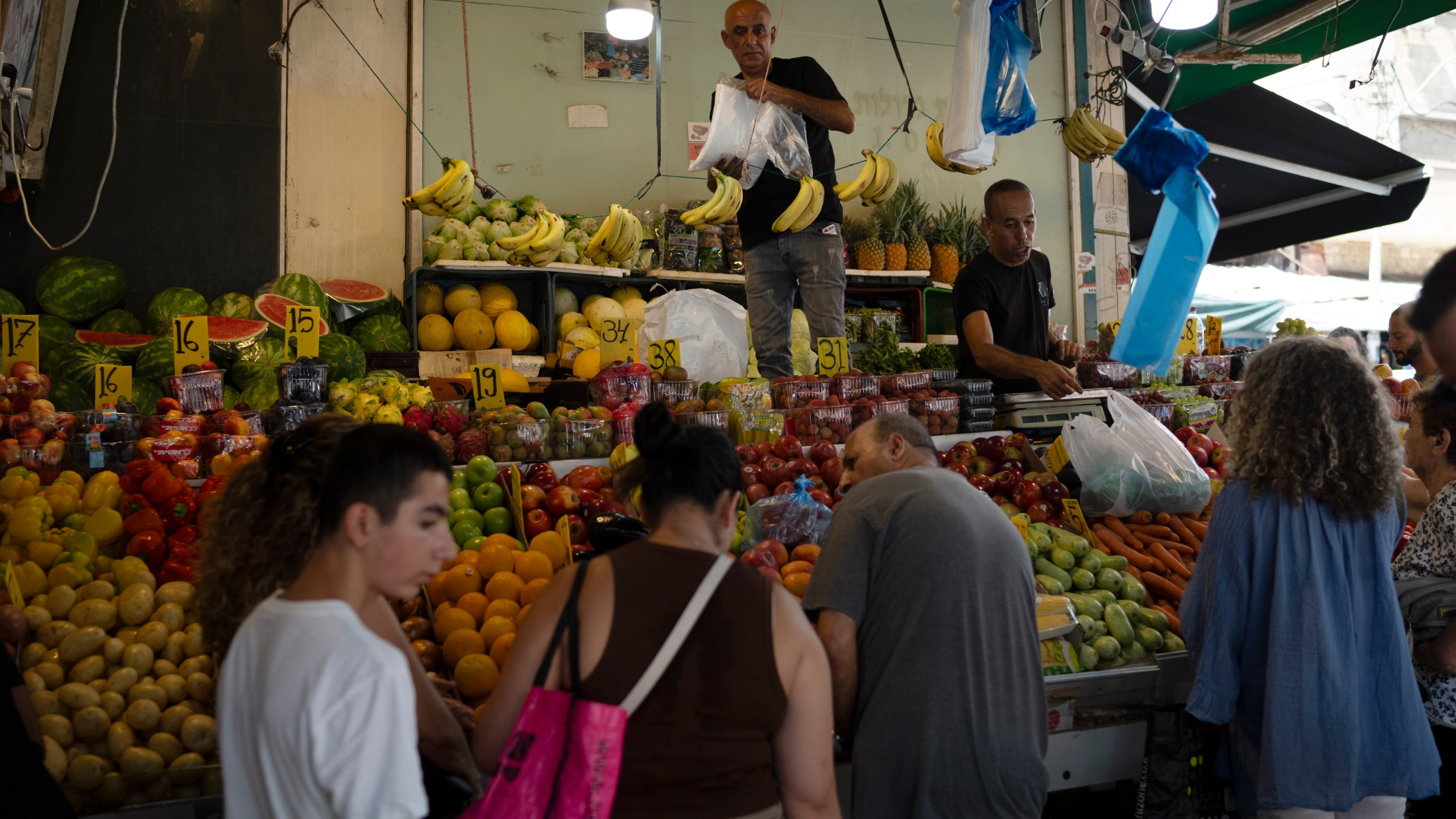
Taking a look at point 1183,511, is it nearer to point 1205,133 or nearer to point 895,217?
point 895,217

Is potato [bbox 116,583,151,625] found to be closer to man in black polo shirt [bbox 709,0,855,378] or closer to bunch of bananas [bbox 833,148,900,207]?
man in black polo shirt [bbox 709,0,855,378]

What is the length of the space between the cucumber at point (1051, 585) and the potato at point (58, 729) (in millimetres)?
2517

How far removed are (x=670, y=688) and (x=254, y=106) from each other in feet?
19.3

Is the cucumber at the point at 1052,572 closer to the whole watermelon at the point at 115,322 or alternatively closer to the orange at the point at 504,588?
the orange at the point at 504,588

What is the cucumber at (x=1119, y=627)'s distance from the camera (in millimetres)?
2863

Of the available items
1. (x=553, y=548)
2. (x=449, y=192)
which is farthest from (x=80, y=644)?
(x=449, y=192)

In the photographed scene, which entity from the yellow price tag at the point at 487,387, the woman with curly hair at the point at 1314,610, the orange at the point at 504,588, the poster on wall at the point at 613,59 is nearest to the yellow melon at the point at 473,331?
the poster on wall at the point at 613,59

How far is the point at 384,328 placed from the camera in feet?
18.9

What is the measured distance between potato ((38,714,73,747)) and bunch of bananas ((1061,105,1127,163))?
5.09 m

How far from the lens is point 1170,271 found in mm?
3047

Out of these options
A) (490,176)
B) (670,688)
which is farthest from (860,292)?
(670,688)

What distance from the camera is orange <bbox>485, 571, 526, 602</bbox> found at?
8.49 ft

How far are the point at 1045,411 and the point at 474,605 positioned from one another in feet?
8.30

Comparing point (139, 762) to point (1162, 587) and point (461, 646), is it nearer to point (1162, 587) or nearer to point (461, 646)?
point (461, 646)
